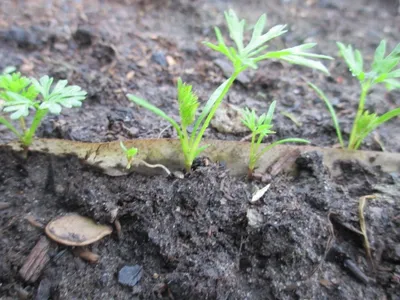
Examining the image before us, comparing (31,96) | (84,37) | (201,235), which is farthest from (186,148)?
(84,37)

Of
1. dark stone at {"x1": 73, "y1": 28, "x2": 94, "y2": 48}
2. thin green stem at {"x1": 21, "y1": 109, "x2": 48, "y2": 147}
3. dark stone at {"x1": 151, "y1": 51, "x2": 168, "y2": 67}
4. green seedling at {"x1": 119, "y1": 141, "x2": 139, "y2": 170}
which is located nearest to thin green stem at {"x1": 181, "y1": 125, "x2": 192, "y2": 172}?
green seedling at {"x1": 119, "y1": 141, "x2": 139, "y2": 170}

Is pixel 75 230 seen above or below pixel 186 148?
below

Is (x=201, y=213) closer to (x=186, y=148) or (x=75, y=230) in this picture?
(x=186, y=148)

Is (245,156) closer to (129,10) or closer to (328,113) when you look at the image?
(328,113)

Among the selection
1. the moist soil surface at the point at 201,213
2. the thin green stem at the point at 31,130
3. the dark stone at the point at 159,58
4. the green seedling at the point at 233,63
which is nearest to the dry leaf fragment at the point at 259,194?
the moist soil surface at the point at 201,213

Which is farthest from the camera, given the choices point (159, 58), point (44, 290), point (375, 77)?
point (159, 58)

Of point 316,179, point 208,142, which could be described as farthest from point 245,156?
point 316,179

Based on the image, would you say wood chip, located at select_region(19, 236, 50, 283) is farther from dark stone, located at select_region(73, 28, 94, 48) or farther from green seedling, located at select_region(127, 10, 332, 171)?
dark stone, located at select_region(73, 28, 94, 48)

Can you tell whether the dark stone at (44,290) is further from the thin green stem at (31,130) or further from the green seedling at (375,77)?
the green seedling at (375,77)
